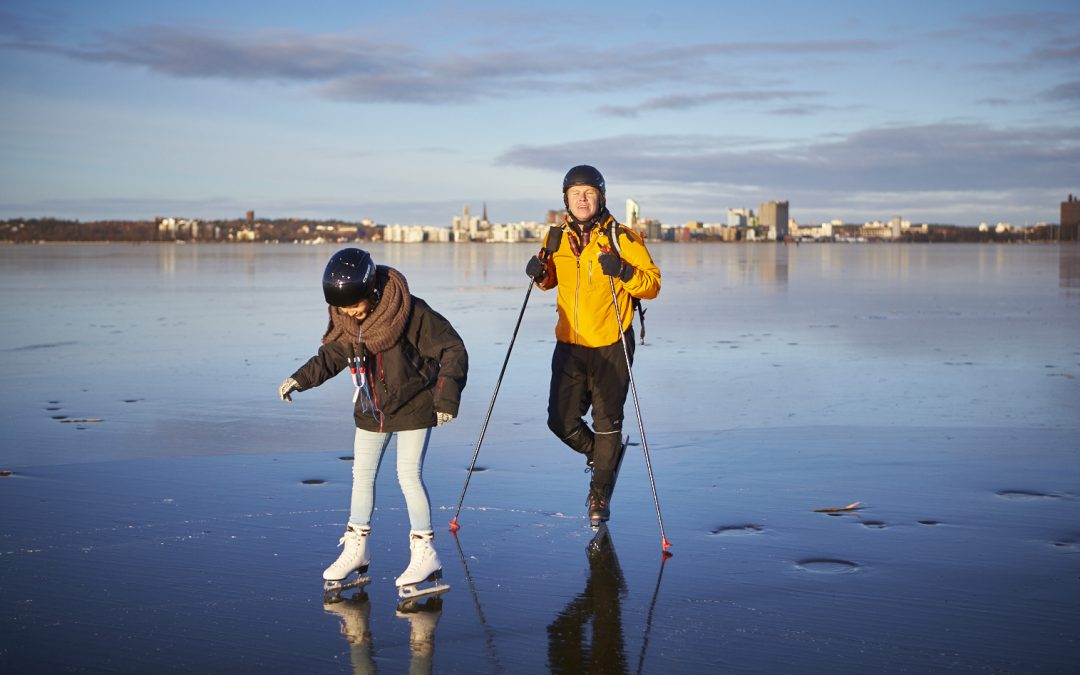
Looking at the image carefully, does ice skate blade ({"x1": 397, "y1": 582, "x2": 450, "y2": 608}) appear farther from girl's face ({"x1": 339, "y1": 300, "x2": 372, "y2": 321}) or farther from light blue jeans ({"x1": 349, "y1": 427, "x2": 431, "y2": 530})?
girl's face ({"x1": 339, "y1": 300, "x2": 372, "y2": 321})

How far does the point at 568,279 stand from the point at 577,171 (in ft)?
2.15

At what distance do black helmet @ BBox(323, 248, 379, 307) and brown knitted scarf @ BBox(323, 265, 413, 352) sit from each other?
11 centimetres

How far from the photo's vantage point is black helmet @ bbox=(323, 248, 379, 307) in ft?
16.1

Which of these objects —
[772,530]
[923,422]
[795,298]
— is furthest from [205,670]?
[795,298]

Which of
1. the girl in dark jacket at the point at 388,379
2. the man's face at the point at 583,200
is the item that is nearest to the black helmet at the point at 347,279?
the girl in dark jacket at the point at 388,379

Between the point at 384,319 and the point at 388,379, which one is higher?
the point at 384,319

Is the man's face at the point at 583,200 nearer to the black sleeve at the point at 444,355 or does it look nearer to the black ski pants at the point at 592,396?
the black ski pants at the point at 592,396

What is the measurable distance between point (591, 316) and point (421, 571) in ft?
6.95

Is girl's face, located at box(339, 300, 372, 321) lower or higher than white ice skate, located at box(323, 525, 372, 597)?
higher

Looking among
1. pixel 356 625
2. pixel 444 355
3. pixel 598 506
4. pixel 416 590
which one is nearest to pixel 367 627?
pixel 356 625

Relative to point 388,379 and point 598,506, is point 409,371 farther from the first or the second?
point 598,506

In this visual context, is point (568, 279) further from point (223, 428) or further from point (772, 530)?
point (223, 428)

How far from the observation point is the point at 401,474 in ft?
17.5

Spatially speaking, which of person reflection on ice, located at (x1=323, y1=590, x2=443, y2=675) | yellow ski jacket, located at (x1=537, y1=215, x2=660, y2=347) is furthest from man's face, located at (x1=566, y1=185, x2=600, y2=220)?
person reflection on ice, located at (x1=323, y1=590, x2=443, y2=675)
